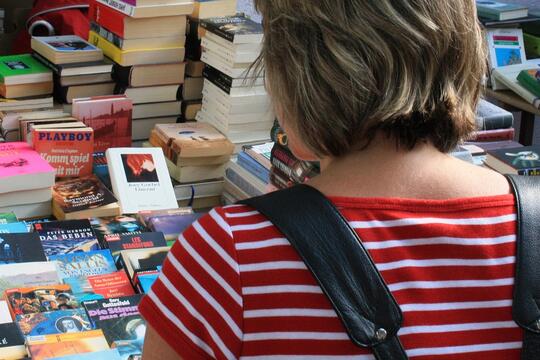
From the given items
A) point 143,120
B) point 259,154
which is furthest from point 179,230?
point 143,120

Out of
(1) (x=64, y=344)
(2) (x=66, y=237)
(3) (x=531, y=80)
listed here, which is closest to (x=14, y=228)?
(2) (x=66, y=237)

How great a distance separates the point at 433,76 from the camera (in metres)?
1.09

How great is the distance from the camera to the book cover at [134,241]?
2525 mm

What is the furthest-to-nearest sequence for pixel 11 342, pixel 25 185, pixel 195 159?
1. pixel 195 159
2. pixel 25 185
3. pixel 11 342

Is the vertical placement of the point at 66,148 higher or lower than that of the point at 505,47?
lower

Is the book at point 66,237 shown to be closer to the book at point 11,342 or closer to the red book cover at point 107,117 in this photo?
the book at point 11,342

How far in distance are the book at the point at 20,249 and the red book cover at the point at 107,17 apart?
1141 mm

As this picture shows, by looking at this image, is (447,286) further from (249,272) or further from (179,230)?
(179,230)

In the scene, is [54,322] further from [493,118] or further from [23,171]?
[493,118]

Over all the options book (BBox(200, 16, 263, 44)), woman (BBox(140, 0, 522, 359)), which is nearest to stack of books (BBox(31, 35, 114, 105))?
book (BBox(200, 16, 263, 44))

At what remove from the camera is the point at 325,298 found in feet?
3.25

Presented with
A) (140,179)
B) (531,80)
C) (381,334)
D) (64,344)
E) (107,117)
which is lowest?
(64,344)

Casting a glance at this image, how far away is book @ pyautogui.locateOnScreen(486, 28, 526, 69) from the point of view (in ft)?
13.2

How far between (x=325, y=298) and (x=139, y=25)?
253 centimetres
